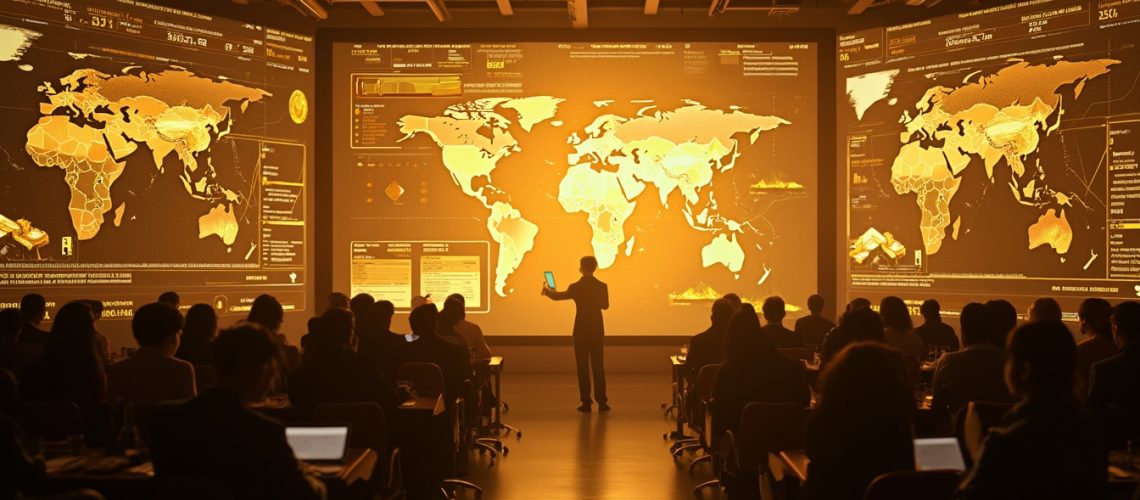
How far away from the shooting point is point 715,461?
5926 mm

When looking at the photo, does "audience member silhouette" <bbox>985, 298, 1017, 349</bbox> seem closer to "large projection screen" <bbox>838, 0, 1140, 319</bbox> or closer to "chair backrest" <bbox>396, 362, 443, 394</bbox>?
"chair backrest" <bbox>396, 362, 443, 394</bbox>

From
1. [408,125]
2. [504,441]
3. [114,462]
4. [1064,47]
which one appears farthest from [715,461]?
[408,125]

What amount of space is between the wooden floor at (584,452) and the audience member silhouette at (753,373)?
1.27 metres

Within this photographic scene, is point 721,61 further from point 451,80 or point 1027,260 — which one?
point 1027,260

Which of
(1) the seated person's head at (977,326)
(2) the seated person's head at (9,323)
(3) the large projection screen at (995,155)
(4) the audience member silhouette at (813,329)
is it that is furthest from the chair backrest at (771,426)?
(3) the large projection screen at (995,155)

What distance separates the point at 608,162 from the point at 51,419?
769 cm

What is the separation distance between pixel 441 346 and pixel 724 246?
567 cm

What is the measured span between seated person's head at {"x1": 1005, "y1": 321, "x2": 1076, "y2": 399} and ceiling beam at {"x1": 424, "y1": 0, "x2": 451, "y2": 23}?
8519 mm

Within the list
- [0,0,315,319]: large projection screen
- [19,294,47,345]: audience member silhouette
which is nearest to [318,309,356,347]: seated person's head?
[19,294,47,345]: audience member silhouette

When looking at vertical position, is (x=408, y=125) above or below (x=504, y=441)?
above

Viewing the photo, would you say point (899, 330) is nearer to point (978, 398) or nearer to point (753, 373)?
point (978, 398)

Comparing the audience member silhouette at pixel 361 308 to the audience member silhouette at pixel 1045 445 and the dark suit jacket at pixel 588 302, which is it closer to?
the dark suit jacket at pixel 588 302

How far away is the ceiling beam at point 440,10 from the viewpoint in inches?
411

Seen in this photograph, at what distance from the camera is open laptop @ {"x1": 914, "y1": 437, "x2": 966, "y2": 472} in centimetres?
330
